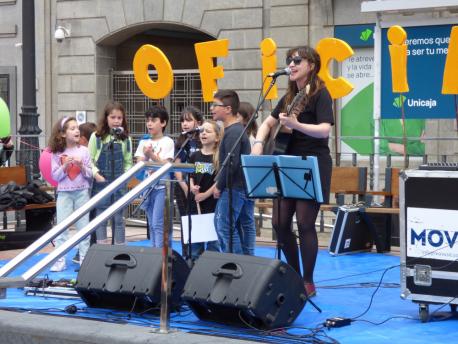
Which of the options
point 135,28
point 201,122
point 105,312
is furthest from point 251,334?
point 135,28

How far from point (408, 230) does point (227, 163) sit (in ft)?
5.55

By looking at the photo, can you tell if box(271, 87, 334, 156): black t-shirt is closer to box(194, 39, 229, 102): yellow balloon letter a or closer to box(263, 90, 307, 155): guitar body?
box(263, 90, 307, 155): guitar body

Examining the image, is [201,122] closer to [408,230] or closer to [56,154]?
[56,154]

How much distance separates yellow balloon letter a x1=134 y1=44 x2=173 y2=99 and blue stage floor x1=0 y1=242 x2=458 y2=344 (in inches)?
172

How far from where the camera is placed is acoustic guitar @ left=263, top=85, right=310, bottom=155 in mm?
8031

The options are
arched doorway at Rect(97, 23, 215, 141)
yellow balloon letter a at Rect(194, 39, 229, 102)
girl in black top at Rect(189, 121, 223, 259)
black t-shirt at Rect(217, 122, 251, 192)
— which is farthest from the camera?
arched doorway at Rect(97, 23, 215, 141)

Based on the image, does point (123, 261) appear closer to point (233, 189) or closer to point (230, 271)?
point (230, 271)

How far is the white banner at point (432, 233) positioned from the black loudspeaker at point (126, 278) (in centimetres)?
174

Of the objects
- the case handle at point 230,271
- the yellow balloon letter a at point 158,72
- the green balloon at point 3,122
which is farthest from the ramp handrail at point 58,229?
the yellow balloon letter a at point 158,72

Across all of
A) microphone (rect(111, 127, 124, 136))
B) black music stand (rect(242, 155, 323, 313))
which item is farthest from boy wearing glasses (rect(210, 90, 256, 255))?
microphone (rect(111, 127, 124, 136))

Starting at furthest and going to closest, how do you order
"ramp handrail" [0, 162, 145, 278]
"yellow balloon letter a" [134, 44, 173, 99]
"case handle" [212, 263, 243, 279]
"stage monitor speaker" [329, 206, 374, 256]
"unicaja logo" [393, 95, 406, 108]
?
1. "yellow balloon letter a" [134, 44, 173, 99]
2. "unicaja logo" [393, 95, 406, 108]
3. "stage monitor speaker" [329, 206, 374, 256]
4. "ramp handrail" [0, 162, 145, 278]
5. "case handle" [212, 263, 243, 279]

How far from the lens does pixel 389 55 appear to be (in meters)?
12.8

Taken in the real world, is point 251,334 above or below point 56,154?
below

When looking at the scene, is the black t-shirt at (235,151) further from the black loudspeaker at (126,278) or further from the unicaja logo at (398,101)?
the unicaja logo at (398,101)
